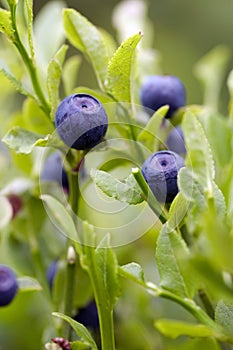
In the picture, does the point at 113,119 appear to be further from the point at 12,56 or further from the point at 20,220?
the point at 12,56

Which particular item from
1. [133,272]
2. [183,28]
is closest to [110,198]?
[133,272]

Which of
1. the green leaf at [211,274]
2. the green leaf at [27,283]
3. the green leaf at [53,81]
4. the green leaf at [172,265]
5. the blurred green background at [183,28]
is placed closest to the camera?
the green leaf at [211,274]

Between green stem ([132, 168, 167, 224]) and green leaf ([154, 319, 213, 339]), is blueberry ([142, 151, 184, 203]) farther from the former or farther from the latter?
green leaf ([154, 319, 213, 339])

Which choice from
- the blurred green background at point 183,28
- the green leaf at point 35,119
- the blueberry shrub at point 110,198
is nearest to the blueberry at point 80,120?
the blueberry shrub at point 110,198

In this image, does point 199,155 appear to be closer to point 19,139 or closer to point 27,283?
point 19,139

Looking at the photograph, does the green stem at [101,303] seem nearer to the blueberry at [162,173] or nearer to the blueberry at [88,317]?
the blueberry at [162,173]

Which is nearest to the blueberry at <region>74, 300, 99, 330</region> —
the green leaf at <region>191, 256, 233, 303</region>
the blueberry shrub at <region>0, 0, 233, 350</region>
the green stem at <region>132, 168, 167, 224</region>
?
the blueberry shrub at <region>0, 0, 233, 350</region>

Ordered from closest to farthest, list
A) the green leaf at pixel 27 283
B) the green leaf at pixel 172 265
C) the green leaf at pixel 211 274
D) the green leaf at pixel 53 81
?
the green leaf at pixel 211 274 < the green leaf at pixel 172 265 < the green leaf at pixel 53 81 < the green leaf at pixel 27 283
